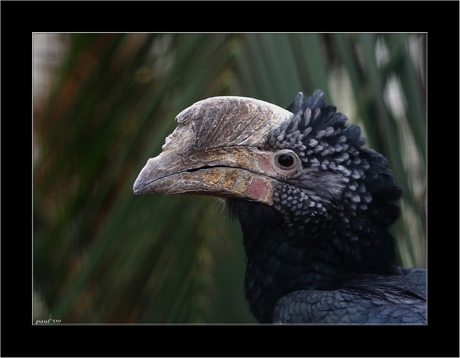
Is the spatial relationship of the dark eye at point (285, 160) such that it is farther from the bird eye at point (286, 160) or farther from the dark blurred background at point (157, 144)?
the dark blurred background at point (157, 144)

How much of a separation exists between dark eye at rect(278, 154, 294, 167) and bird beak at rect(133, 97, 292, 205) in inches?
1.3

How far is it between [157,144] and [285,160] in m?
0.43

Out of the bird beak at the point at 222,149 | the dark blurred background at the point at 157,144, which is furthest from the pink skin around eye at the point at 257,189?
the dark blurred background at the point at 157,144

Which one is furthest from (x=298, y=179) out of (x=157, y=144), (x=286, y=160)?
(x=157, y=144)

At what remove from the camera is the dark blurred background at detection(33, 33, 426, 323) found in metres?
2.00

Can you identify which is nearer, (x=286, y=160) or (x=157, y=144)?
(x=286, y=160)

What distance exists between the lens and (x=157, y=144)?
1.96 m

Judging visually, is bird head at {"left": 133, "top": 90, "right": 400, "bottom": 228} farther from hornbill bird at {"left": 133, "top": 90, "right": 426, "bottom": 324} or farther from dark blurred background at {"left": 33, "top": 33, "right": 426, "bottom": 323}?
dark blurred background at {"left": 33, "top": 33, "right": 426, "bottom": 323}

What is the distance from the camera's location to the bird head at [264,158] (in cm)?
179

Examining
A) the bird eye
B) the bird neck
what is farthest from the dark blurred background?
the bird eye

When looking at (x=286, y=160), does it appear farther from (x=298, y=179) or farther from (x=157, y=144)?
(x=157, y=144)

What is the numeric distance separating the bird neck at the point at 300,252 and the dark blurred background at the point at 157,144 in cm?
14

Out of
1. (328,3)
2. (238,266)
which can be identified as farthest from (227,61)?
(238,266)

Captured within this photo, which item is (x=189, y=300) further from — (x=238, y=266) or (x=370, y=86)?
(x=370, y=86)
